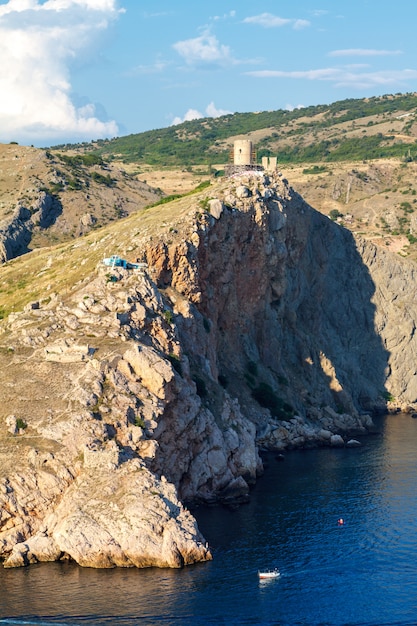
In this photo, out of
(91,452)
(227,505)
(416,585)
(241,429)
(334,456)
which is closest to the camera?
(416,585)

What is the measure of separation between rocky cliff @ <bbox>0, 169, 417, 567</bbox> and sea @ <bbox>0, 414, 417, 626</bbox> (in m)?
2.71

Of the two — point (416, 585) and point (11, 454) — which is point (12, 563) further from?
point (416, 585)

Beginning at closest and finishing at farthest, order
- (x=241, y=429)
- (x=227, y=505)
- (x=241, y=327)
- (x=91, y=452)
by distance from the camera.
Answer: (x=91, y=452) → (x=227, y=505) → (x=241, y=429) → (x=241, y=327)

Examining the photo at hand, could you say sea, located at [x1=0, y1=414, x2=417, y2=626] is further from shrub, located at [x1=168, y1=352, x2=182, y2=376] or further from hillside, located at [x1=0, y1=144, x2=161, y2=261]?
hillside, located at [x1=0, y1=144, x2=161, y2=261]

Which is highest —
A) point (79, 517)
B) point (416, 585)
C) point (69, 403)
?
point (69, 403)

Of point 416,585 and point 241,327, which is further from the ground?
point 241,327

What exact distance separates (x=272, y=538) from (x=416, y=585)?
46.3 ft

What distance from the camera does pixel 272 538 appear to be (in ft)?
259

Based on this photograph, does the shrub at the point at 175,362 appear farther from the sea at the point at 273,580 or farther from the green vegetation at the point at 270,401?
the green vegetation at the point at 270,401

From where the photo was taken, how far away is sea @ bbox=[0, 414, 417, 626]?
63.1 m

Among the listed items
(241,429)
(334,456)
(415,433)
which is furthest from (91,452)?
(415,433)

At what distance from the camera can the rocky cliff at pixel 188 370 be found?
240 ft

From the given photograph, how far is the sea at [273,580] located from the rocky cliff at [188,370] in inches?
107

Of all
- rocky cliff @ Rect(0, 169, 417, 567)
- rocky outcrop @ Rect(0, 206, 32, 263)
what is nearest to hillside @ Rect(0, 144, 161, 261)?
rocky outcrop @ Rect(0, 206, 32, 263)
